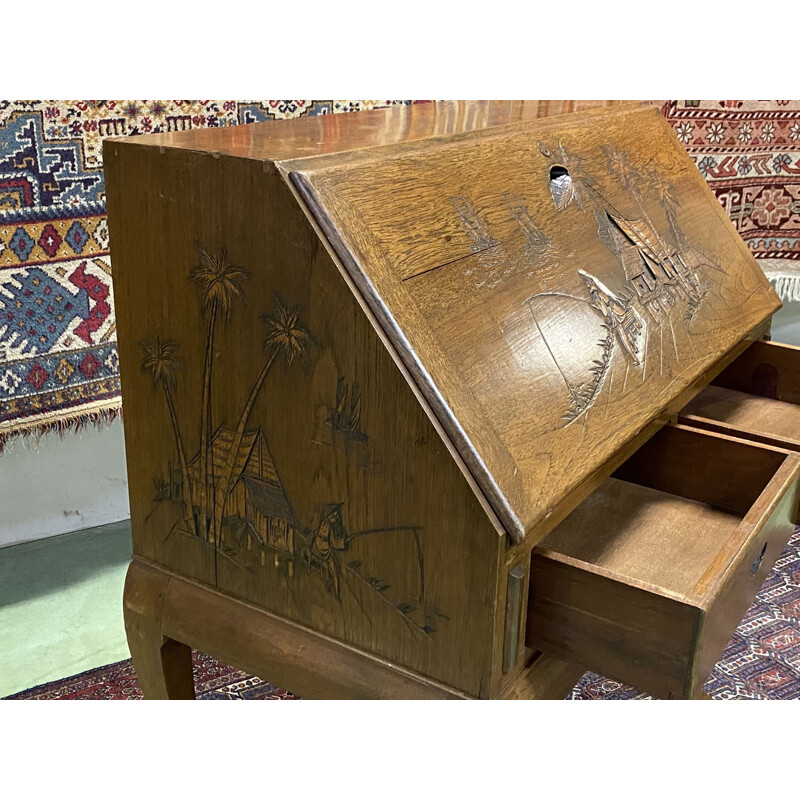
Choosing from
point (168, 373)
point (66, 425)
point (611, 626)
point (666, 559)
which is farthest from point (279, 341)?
point (66, 425)

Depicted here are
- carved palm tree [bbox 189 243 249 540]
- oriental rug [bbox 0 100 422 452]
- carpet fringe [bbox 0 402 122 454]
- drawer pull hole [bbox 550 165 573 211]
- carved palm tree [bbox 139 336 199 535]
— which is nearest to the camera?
carved palm tree [bbox 189 243 249 540]

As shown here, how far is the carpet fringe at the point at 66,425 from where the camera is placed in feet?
6.55

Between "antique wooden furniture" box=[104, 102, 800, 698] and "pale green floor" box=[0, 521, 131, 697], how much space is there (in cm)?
50

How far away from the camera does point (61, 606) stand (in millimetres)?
1971

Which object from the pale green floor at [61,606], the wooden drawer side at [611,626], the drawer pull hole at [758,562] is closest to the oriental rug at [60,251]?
the pale green floor at [61,606]

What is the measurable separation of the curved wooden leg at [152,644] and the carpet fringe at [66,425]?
0.78 meters

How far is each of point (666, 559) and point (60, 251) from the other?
1351mm

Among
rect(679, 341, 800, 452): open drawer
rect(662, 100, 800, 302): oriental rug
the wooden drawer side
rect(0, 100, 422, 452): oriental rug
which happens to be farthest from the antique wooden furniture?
rect(662, 100, 800, 302): oriental rug

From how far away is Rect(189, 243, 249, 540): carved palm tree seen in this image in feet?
3.49

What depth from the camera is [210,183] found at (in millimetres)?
1042

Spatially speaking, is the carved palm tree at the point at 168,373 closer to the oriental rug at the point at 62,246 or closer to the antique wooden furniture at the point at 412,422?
the antique wooden furniture at the point at 412,422

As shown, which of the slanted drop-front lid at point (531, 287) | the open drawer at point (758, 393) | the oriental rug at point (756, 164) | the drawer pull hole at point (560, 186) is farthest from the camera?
the oriental rug at point (756, 164)

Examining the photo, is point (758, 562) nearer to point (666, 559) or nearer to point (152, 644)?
point (666, 559)

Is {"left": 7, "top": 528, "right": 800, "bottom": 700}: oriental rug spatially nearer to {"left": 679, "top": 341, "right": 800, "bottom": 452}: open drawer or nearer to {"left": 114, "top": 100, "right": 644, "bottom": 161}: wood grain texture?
{"left": 679, "top": 341, "right": 800, "bottom": 452}: open drawer
